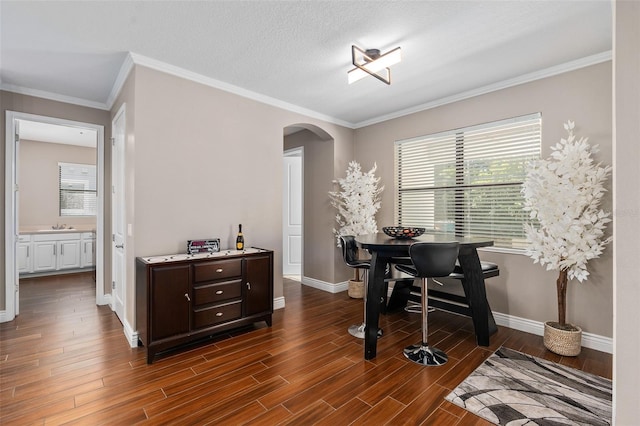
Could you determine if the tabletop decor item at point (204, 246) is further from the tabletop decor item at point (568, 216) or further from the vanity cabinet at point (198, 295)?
the tabletop decor item at point (568, 216)

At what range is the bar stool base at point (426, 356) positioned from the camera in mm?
2541

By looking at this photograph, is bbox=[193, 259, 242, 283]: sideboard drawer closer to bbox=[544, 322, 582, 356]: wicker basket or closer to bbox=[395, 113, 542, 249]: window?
bbox=[395, 113, 542, 249]: window

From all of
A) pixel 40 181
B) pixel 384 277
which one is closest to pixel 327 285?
pixel 384 277

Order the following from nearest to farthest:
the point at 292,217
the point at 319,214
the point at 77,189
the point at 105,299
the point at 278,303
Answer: the point at 278,303, the point at 105,299, the point at 319,214, the point at 292,217, the point at 77,189

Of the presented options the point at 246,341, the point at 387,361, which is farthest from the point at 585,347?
the point at 246,341

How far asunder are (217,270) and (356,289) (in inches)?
87.9

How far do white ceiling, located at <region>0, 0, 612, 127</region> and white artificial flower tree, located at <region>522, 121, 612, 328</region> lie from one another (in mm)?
884

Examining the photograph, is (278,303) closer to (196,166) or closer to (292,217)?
(196,166)

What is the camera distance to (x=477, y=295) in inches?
114

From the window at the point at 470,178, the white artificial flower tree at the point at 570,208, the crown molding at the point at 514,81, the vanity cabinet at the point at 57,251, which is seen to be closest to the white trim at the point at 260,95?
the crown molding at the point at 514,81

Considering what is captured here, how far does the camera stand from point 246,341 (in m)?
2.99

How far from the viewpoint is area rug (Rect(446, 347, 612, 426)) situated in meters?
1.88

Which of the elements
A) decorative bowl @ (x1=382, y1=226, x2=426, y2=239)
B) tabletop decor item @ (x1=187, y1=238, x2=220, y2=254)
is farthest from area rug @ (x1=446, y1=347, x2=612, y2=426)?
tabletop decor item @ (x1=187, y1=238, x2=220, y2=254)

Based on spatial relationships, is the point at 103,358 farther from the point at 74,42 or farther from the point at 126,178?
the point at 74,42
